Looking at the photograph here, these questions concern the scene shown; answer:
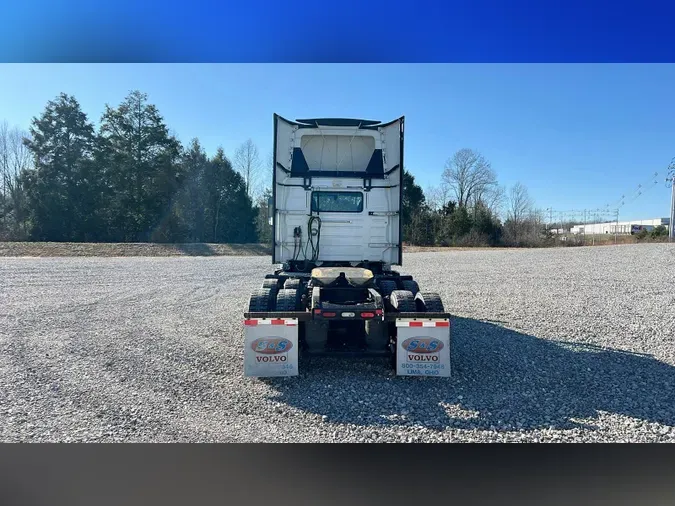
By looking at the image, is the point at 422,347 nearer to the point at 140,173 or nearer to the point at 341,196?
the point at 341,196

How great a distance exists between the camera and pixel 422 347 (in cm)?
531

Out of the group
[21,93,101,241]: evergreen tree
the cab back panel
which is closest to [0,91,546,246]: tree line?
[21,93,101,241]: evergreen tree

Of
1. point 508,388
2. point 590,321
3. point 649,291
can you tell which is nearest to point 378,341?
point 508,388

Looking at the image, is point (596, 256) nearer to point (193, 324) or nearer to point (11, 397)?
point (193, 324)

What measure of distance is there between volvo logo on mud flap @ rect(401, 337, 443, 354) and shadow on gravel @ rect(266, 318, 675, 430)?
384mm

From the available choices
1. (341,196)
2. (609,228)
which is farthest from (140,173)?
(609,228)

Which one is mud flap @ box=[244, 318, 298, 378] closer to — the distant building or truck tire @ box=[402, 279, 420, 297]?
truck tire @ box=[402, 279, 420, 297]

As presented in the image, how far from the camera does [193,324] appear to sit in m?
8.37

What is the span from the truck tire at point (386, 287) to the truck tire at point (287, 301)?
1.32 m

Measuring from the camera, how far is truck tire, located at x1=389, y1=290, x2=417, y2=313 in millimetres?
5562

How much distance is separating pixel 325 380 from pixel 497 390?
1.96 m

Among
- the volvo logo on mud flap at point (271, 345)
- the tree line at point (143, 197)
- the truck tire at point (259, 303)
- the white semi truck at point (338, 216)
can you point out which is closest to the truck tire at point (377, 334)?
the white semi truck at point (338, 216)

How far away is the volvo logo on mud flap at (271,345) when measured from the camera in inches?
207

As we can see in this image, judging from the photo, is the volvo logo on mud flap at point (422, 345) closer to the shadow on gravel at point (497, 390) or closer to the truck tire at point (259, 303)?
the shadow on gravel at point (497, 390)
